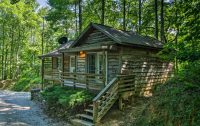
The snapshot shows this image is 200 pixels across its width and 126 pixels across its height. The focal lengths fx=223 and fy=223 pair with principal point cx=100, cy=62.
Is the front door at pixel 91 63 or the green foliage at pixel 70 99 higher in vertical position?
the front door at pixel 91 63

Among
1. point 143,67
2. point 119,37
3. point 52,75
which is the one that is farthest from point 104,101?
A: point 52,75

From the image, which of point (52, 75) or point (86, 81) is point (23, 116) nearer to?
point (86, 81)

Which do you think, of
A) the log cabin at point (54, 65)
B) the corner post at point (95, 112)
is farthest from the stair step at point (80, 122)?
the log cabin at point (54, 65)

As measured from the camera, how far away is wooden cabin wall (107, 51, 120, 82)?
13.1m

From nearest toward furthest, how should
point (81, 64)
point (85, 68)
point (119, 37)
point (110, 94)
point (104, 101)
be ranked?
point (104, 101)
point (110, 94)
point (119, 37)
point (85, 68)
point (81, 64)

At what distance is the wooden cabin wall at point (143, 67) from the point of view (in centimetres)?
1291

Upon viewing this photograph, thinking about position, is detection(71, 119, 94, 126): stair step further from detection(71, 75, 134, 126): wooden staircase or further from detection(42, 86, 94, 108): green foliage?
detection(42, 86, 94, 108): green foliage

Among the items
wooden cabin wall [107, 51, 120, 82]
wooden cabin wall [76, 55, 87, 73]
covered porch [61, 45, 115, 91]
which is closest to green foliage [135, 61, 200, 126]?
wooden cabin wall [107, 51, 120, 82]

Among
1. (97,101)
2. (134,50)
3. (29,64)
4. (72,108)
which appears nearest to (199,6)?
(97,101)

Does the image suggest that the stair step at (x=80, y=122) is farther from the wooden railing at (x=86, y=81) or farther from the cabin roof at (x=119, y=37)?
the cabin roof at (x=119, y=37)

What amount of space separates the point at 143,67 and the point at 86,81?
3660 mm

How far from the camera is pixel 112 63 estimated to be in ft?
43.7

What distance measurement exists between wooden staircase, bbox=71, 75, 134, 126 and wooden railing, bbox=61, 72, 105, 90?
100cm

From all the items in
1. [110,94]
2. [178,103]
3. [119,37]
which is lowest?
[110,94]
